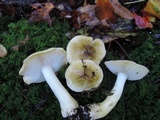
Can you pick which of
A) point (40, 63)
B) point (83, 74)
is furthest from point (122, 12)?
point (40, 63)

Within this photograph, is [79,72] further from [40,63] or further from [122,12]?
[122,12]

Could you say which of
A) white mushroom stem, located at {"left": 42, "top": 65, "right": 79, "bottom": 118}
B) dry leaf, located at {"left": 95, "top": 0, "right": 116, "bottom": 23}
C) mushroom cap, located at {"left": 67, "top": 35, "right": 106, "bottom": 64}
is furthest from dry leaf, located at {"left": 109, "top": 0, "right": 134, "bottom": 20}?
white mushroom stem, located at {"left": 42, "top": 65, "right": 79, "bottom": 118}

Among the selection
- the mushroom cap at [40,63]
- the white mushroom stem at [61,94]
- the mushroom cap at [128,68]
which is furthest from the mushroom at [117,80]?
the mushroom cap at [40,63]

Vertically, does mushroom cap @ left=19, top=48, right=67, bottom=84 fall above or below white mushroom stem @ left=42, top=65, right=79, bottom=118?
above

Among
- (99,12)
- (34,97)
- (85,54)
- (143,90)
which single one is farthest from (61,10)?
(143,90)

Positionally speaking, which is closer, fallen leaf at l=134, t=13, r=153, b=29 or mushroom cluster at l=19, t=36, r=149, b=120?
mushroom cluster at l=19, t=36, r=149, b=120

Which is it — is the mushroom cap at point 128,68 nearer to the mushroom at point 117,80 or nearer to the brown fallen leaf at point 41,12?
the mushroom at point 117,80

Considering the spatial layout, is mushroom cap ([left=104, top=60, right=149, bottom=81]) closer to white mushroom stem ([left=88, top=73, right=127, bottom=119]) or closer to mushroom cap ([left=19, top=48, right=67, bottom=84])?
white mushroom stem ([left=88, top=73, right=127, bottom=119])
